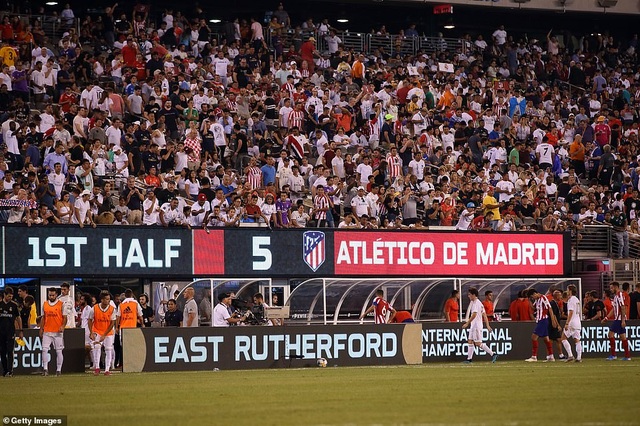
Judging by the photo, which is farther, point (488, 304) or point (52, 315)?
point (488, 304)

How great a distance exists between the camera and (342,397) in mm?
18375

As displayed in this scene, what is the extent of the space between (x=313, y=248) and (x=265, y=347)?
5.27 m

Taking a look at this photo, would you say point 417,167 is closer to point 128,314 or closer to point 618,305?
point 618,305

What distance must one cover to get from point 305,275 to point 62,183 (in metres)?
7.28

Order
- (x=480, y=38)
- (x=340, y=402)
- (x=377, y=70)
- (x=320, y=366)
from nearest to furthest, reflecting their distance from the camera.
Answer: (x=340, y=402) < (x=320, y=366) < (x=377, y=70) < (x=480, y=38)

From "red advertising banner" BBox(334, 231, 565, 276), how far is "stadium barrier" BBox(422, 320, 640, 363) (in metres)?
3.74

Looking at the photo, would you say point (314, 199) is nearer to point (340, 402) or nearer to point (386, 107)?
point (386, 107)

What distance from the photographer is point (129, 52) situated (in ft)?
121

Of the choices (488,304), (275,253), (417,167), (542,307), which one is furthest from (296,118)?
(542,307)

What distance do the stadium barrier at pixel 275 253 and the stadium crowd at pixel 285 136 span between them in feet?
1.33

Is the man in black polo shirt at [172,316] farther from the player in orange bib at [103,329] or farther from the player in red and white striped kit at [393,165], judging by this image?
the player in red and white striped kit at [393,165]

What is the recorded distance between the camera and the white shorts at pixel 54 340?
26500 mm

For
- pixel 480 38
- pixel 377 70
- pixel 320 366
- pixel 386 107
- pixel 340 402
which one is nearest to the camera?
pixel 340 402

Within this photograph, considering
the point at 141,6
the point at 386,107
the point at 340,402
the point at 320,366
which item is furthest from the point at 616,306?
the point at 141,6
